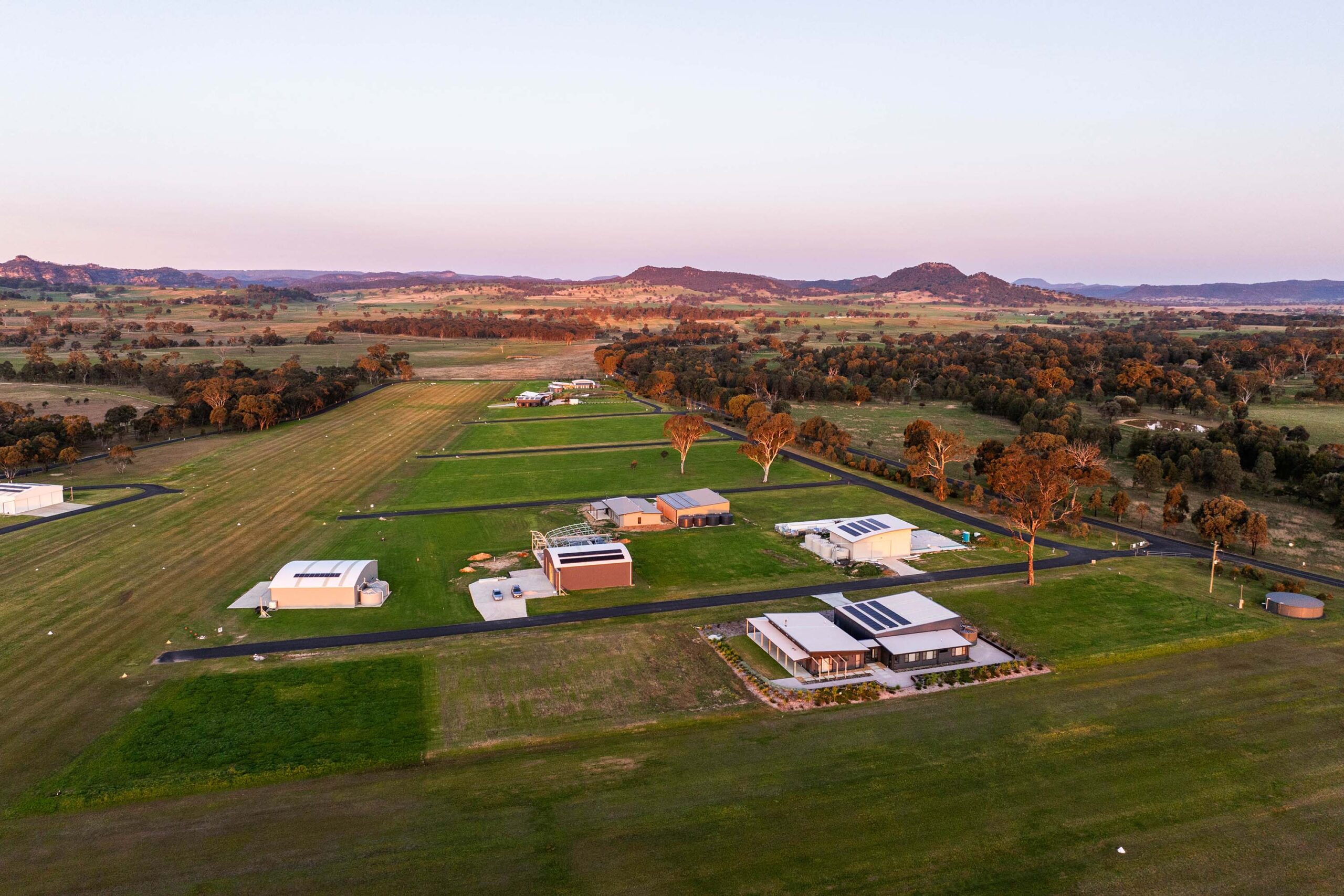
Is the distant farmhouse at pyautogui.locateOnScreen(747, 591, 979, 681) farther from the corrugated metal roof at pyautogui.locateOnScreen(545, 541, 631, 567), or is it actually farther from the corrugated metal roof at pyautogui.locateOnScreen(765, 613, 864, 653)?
the corrugated metal roof at pyautogui.locateOnScreen(545, 541, 631, 567)

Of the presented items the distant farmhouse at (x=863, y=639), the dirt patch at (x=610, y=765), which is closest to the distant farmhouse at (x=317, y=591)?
the dirt patch at (x=610, y=765)

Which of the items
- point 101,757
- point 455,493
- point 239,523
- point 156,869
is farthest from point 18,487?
point 156,869

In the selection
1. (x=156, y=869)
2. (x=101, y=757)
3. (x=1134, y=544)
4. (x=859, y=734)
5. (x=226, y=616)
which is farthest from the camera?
(x=1134, y=544)

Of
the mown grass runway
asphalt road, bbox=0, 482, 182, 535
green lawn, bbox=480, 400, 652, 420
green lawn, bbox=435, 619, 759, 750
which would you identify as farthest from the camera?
green lawn, bbox=480, 400, 652, 420

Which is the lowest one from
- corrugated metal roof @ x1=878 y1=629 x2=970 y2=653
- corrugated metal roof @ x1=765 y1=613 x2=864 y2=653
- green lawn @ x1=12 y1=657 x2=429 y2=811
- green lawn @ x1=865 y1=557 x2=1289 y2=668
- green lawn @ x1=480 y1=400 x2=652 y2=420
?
green lawn @ x1=12 y1=657 x2=429 y2=811

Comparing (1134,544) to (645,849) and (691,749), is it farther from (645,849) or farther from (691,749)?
(645,849)

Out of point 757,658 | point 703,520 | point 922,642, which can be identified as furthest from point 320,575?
point 922,642

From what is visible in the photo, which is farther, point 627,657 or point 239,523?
point 239,523

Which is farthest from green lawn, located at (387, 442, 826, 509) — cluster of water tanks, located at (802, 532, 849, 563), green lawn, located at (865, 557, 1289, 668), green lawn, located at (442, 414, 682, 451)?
green lawn, located at (865, 557, 1289, 668)
